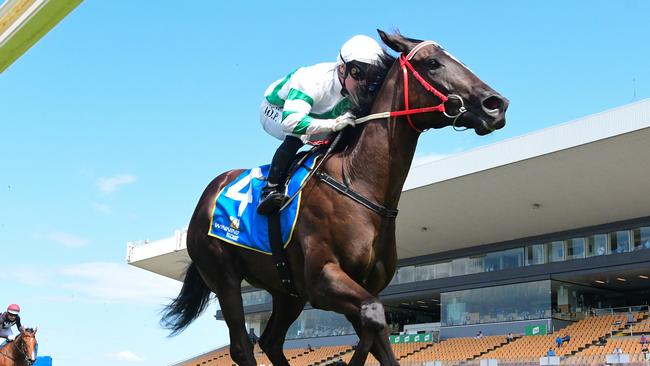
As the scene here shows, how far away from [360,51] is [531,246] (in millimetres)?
31795

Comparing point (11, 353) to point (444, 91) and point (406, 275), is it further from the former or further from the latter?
point (406, 275)

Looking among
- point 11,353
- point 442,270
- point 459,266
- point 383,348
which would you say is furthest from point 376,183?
point 442,270

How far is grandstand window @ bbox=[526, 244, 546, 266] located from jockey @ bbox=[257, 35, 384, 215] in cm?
3093

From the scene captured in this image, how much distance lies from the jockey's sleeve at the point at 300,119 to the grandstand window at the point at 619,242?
29156 millimetres

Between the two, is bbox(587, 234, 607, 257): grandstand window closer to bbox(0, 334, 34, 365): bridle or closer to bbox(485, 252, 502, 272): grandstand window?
bbox(485, 252, 502, 272): grandstand window

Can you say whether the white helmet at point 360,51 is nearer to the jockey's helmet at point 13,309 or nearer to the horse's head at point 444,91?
the horse's head at point 444,91

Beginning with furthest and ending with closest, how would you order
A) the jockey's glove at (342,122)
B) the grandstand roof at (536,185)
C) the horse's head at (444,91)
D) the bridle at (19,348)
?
1. the grandstand roof at (536,185)
2. the bridle at (19,348)
3. the jockey's glove at (342,122)
4. the horse's head at (444,91)

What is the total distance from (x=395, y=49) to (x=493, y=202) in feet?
91.6

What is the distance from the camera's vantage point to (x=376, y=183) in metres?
4.67

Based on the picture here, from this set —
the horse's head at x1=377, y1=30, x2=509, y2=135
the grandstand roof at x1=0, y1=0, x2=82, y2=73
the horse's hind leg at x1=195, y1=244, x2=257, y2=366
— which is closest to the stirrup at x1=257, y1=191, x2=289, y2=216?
the horse's hind leg at x1=195, y1=244, x2=257, y2=366

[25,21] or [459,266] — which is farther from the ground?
[459,266]

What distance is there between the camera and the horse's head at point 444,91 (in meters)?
4.50

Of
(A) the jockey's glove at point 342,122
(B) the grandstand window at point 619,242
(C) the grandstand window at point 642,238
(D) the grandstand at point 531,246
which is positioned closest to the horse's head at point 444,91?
(A) the jockey's glove at point 342,122

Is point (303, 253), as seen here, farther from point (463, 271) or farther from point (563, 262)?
point (463, 271)
